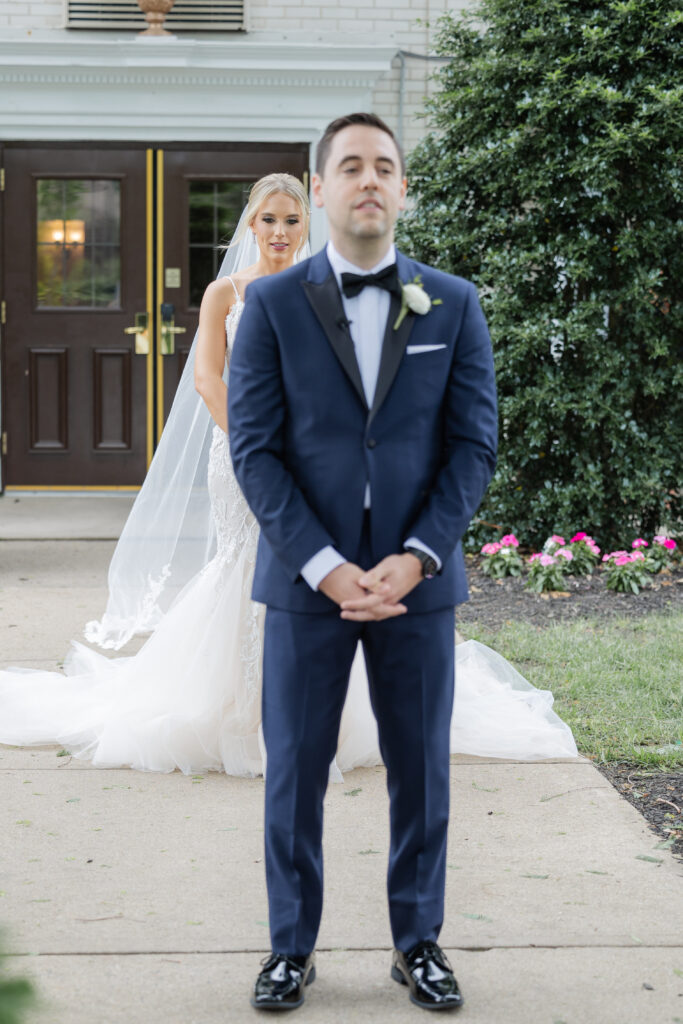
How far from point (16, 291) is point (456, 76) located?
14.2ft

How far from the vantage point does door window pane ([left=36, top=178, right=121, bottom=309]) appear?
10867mm

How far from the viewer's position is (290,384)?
2.68m

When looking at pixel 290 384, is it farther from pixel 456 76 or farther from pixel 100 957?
pixel 456 76

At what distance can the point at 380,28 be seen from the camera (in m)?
10.8

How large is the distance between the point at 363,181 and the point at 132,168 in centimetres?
862

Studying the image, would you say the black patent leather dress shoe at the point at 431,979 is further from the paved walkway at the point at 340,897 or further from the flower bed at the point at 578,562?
the flower bed at the point at 578,562

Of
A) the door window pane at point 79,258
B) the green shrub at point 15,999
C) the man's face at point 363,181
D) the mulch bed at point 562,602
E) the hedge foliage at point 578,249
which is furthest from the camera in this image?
the door window pane at point 79,258

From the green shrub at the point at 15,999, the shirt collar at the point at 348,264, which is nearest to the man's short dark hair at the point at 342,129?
the shirt collar at the point at 348,264

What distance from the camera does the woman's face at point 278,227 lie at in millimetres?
4395

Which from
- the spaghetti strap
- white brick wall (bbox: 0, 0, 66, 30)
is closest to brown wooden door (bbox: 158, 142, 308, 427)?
white brick wall (bbox: 0, 0, 66, 30)

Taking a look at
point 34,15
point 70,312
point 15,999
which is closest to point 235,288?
point 15,999

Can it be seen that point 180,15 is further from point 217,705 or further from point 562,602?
point 217,705

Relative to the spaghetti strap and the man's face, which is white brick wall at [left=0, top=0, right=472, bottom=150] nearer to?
the spaghetti strap

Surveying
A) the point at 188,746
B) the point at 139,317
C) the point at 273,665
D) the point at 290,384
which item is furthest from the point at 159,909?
the point at 139,317
